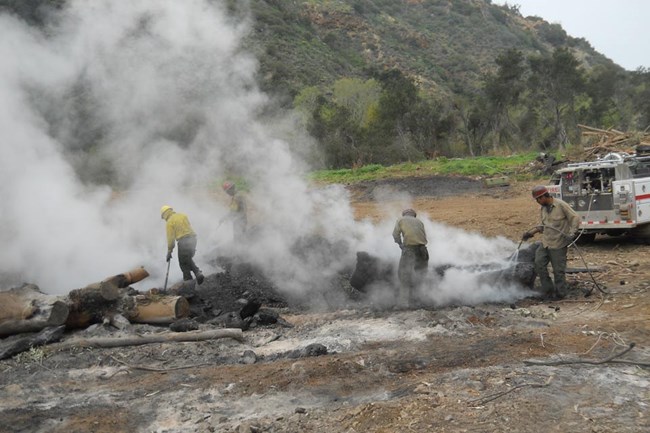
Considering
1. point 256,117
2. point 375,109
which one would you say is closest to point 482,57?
point 375,109

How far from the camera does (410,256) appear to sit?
24.9 feet

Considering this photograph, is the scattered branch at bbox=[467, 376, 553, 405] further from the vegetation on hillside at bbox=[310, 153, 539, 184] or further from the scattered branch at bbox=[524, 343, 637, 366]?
the vegetation on hillside at bbox=[310, 153, 539, 184]

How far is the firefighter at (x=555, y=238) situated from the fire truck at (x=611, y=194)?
275 centimetres

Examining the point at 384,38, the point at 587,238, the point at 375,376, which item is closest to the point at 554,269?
the point at 375,376

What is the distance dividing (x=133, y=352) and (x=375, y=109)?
2330 centimetres

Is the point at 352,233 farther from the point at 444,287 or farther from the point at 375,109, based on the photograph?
the point at 375,109

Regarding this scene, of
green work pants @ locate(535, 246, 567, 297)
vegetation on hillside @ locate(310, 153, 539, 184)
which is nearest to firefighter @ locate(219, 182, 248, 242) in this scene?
green work pants @ locate(535, 246, 567, 297)

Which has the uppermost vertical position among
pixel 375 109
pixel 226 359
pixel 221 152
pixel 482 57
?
pixel 482 57

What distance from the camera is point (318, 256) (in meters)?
9.66

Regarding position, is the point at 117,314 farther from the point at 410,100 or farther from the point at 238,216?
the point at 410,100

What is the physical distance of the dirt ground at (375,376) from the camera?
3998 millimetres

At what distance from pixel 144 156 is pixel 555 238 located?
9.61 meters

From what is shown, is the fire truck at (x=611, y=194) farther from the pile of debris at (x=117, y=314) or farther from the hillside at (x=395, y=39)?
the hillside at (x=395, y=39)

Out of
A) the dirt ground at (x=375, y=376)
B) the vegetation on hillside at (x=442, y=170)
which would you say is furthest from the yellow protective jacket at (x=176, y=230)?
the vegetation on hillside at (x=442, y=170)
